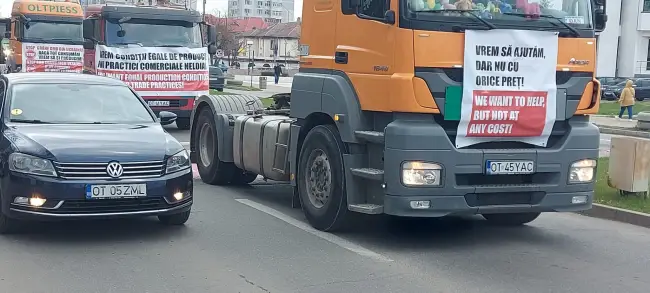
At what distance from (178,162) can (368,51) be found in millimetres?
2136

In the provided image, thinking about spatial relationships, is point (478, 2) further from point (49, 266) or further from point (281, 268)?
point (49, 266)

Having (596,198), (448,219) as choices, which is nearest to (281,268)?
(448,219)

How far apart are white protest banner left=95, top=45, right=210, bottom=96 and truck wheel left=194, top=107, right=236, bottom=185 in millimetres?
6907

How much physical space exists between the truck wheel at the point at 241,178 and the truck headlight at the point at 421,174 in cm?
481

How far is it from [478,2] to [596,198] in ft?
14.1

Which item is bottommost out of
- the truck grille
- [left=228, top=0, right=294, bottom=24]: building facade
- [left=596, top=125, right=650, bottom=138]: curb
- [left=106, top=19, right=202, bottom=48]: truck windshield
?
[left=596, top=125, right=650, bottom=138]: curb

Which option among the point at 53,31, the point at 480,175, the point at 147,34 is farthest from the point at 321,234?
the point at 53,31

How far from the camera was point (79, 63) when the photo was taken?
25406 mm

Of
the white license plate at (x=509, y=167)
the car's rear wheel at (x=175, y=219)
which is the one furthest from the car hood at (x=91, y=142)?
the white license plate at (x=509, y=167)

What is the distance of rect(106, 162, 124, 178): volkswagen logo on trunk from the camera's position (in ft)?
25.1

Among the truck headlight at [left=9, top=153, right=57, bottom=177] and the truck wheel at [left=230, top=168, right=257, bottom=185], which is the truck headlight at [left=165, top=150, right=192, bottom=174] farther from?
the truck wheel at [left=230, top=168, right=257, bottom=185]

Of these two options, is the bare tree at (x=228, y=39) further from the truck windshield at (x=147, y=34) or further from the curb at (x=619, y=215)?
the curb at (x=619, y=215)

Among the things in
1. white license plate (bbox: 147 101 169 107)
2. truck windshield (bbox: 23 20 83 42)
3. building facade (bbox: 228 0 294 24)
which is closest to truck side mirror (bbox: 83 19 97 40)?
white license plate (bbox: 147 101 169 107)

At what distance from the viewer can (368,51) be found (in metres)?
8.00
